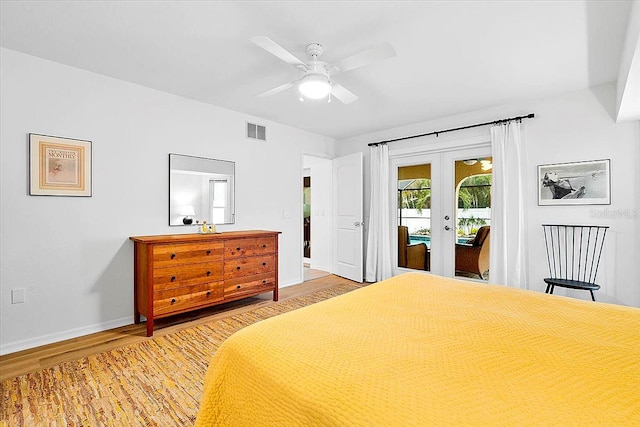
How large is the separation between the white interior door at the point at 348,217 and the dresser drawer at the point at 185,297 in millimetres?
2448

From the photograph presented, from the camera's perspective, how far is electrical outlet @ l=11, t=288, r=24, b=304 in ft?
8.33

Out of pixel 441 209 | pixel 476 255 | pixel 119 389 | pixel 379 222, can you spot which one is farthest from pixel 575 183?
pixel 119 389

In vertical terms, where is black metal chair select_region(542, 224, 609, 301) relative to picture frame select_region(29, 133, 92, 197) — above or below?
below

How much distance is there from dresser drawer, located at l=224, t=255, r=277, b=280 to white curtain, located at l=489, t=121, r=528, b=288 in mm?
2798

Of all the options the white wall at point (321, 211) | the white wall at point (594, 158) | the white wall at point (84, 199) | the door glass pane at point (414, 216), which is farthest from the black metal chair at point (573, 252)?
the white wall at point (84, 199)

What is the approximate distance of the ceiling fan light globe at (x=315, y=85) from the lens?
2336 millimetres

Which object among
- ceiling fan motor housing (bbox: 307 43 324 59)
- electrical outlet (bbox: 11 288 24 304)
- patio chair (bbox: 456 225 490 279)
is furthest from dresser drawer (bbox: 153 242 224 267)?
patio chair (bbox: 456 225 490 279)

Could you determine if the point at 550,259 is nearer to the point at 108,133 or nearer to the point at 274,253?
the point at 274,253

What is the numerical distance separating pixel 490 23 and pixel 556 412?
7.93 feet

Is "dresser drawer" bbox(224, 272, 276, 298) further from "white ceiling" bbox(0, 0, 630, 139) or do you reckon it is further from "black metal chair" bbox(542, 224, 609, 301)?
"black metal chair" bbox(542, 224, 609, 301)

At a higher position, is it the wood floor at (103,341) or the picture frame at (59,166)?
the picture frame at (59,166)

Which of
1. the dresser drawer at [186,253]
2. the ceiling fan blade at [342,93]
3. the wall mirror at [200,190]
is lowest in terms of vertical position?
the dresser drawer at [186,253]

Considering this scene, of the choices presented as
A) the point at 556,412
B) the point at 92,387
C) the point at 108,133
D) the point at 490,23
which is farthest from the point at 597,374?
the point at 108,133

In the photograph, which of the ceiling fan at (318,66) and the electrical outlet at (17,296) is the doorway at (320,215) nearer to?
the ceiling fan at (318,66)
